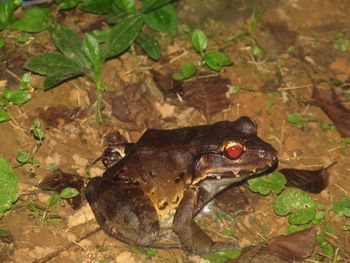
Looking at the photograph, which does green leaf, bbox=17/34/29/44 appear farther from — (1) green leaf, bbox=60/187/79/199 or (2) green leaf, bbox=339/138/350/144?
(2) green leaf, bbox=339/138/350/144

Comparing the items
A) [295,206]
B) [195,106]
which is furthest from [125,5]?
[295,206]

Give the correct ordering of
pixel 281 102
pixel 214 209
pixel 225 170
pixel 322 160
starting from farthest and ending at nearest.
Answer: pixel 281 102
pixel 322 160
pixel 214 209
pixel 225 170

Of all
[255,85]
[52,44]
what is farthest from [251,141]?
[52,44]

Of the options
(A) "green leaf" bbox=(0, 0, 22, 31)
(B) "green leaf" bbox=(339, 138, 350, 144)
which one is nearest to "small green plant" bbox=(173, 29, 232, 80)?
(B) "green leaf" bbox=(339, 138, 350, 144)

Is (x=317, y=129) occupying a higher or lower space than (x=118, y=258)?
lower

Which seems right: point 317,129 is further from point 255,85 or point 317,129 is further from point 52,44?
point 52,44

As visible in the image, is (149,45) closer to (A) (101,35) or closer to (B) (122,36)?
(B) (122,36)

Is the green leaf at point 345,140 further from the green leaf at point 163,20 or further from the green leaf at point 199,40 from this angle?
the green leaf at point 163,20

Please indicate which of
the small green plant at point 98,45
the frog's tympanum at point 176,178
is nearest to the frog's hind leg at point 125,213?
the frog's tympanum at point 176,178
